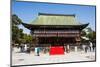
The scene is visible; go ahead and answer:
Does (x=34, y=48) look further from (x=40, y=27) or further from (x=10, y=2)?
(x=10, y=2)

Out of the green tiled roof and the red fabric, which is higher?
the green tiled roof

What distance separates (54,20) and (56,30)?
0.14m

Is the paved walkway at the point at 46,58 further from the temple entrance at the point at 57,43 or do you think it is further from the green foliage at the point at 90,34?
the green foliage at the point at 90,34

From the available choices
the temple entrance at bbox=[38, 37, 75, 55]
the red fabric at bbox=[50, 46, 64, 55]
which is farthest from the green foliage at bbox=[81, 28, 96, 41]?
the red fabric at bbox=[50, 46, 64, 55]

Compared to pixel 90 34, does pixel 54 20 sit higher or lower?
higher

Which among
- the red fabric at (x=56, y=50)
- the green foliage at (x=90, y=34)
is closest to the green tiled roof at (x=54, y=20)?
the green foliage at (x=90, y=34)

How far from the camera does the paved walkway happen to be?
257cm

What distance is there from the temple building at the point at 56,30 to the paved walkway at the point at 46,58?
0.41 ft

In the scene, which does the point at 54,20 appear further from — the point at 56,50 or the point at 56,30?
the point at 56,50

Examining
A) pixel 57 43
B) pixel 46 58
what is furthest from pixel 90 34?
pixel 46 58

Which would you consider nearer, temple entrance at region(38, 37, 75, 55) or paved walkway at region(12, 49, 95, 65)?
paved walkway at region(12, 49, 95, 65)

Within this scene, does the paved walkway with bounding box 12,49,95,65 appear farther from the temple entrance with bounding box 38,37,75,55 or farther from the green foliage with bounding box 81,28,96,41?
the green foliage with bounding box 81,28,96,41

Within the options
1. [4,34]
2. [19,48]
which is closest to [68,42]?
[19,48]

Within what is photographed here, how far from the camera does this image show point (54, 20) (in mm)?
2764
